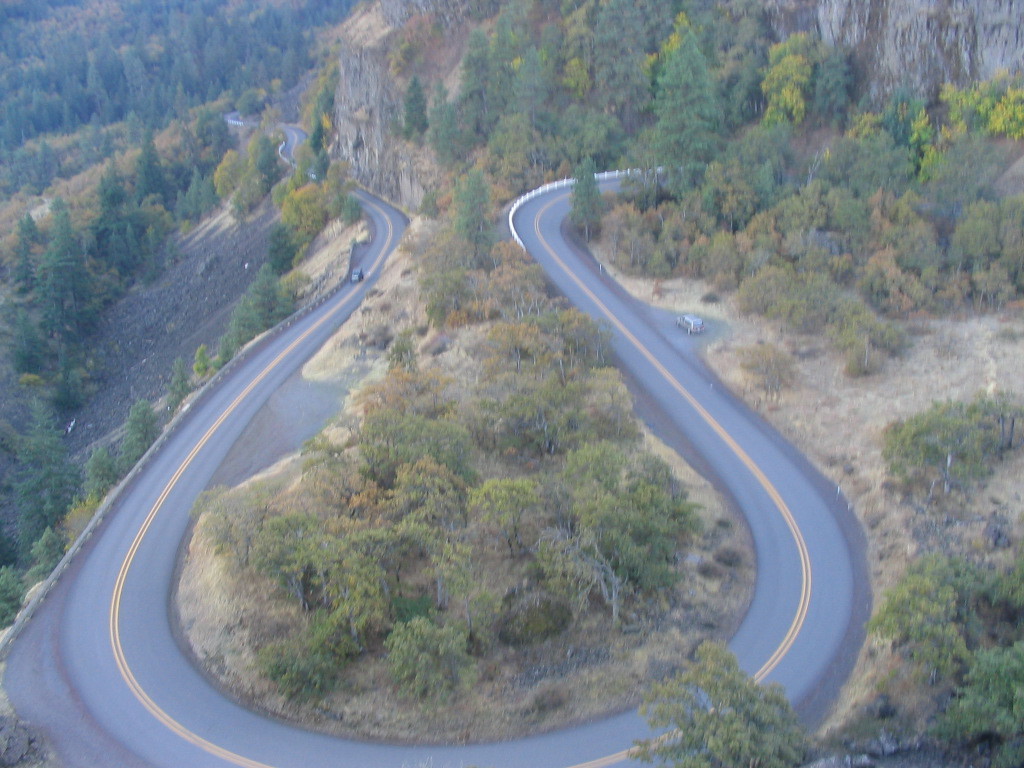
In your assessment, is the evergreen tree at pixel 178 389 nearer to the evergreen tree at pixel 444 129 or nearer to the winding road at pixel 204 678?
the winding road at pixel 204 678

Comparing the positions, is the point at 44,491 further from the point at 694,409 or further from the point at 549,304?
the point at 694,409

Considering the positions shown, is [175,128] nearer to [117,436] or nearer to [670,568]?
[117,436]

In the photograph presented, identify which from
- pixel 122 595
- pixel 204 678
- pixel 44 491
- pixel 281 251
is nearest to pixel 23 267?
pixel 281 251

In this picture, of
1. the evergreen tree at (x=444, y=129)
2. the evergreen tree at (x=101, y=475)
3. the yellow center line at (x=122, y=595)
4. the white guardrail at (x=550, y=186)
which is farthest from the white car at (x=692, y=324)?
the evergreen tree at (x=101, y=475)

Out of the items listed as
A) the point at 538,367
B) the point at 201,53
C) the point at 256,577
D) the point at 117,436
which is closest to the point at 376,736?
the point at 256,577

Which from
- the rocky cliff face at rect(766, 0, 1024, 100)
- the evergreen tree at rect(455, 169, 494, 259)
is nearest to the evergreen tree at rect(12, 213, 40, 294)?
the evergreen tree at rect(455, 169, 494, 259)

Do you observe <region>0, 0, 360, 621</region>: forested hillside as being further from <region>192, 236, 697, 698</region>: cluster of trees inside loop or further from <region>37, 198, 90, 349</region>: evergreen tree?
<region>192, 236, 697, 698</region>: cluster of trees inside loop
